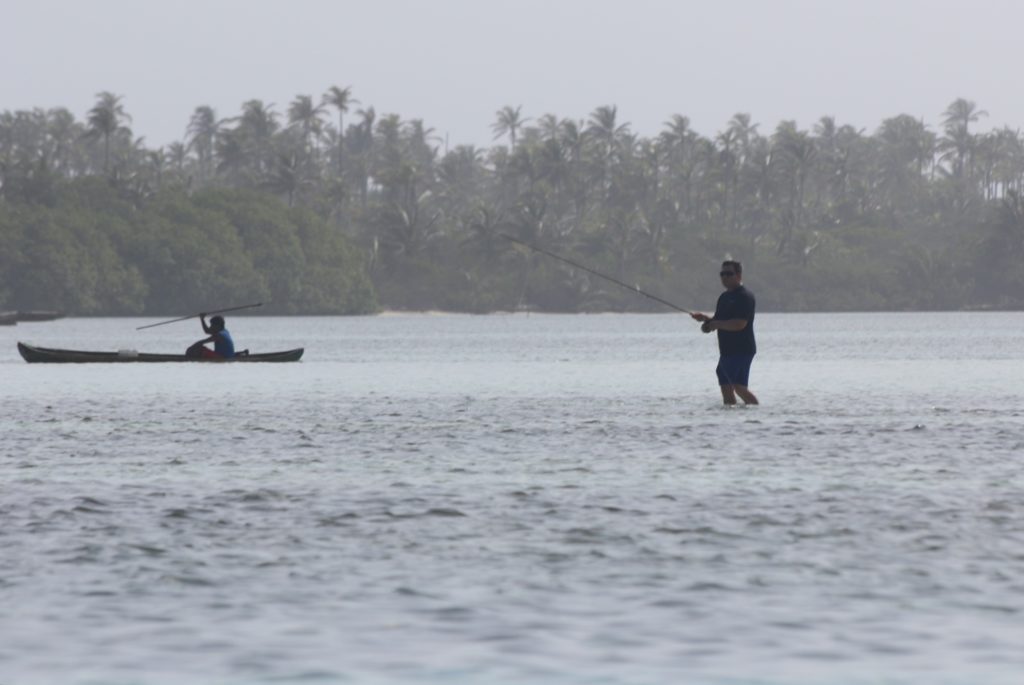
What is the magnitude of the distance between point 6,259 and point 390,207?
34.8m

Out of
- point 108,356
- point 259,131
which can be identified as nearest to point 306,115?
point 259,131

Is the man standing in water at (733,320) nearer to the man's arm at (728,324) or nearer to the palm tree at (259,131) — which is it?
the man's arm at (728,324)

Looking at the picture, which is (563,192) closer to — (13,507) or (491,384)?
(491,384)

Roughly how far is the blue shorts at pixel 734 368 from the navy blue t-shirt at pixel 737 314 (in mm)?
325

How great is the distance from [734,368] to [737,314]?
1624 mm

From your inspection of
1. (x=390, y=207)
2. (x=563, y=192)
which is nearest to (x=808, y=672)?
(x=390, y=207)

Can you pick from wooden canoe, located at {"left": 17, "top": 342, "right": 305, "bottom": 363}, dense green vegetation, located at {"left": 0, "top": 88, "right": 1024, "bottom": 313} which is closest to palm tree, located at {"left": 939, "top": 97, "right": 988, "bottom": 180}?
dense green vegetation, located at {"left": 0, "top": 88, "right": 1024, "bottom": 313}

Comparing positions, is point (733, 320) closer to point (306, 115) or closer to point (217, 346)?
point (217, 346)

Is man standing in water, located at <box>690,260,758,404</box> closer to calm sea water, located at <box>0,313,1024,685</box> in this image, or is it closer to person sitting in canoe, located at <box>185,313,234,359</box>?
calm sea water, located at <box>0,313,1024,685</box>

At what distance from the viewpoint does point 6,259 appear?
122062 millimetres

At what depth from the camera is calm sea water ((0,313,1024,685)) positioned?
832 centimetres

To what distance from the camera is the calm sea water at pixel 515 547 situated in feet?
27.3

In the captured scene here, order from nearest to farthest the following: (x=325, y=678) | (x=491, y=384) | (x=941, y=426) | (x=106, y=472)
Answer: (x=325, y=678) → (x=106, y=472) → (x=941, y=426) → (x=491, y=384)

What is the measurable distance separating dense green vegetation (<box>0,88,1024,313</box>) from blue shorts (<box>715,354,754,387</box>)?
342ft
